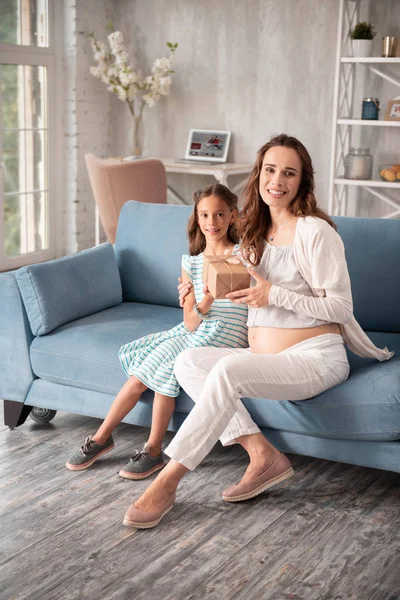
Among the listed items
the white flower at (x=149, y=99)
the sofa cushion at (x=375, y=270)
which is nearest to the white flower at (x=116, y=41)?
the white flower at (x=149, y=99)

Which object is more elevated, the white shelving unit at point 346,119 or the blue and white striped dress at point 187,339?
the white shelving unit at point 346,119

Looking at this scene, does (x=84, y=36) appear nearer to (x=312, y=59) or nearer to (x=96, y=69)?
(x=96, y=69)

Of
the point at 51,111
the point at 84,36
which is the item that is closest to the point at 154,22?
the point at 84,36

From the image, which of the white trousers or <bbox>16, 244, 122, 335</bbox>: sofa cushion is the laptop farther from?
the white trousers

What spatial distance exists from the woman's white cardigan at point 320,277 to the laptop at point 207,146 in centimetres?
359

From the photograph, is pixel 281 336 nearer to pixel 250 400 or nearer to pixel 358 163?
pixel 250 400

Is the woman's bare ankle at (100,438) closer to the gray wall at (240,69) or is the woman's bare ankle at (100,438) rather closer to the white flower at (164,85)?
the gray wall at (240,69)

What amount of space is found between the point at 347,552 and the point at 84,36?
15.8 feet

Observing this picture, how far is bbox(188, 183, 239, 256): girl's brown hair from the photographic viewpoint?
275cm

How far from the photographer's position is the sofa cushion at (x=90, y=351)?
2805 mm

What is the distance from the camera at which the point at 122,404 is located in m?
2.68

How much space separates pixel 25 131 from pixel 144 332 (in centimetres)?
337

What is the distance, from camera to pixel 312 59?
565cm

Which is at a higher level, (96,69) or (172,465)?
(96,69)
